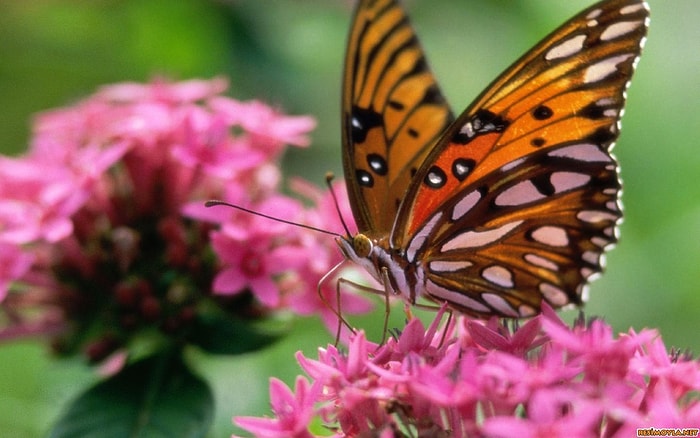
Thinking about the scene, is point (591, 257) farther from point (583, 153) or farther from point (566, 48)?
point (566, 48)

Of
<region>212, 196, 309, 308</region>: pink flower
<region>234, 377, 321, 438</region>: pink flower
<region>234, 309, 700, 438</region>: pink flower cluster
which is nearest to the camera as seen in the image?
<region>234, 309, 700, 438</region>: pink flower cluster

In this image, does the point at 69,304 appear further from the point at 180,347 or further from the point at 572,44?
the point at 572,44

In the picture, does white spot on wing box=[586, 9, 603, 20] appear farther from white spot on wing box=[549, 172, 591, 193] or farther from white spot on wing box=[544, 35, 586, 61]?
white spot on wing box=[549, 172, 591, 193]

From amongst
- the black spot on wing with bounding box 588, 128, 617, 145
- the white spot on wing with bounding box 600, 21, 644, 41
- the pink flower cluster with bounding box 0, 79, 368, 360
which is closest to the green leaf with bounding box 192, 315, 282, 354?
the pink flower cluster with bounding box 0, 79, 368, 360

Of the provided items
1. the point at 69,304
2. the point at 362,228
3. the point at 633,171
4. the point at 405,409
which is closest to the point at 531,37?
the point at 633,171

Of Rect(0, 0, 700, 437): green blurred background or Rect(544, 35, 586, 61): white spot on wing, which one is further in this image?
Rect(0, 0, 700, 437): green blurred background

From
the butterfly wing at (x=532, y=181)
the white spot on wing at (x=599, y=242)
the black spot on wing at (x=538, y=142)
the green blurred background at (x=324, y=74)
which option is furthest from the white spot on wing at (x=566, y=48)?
the green blurred background at (x=324, y=74)
